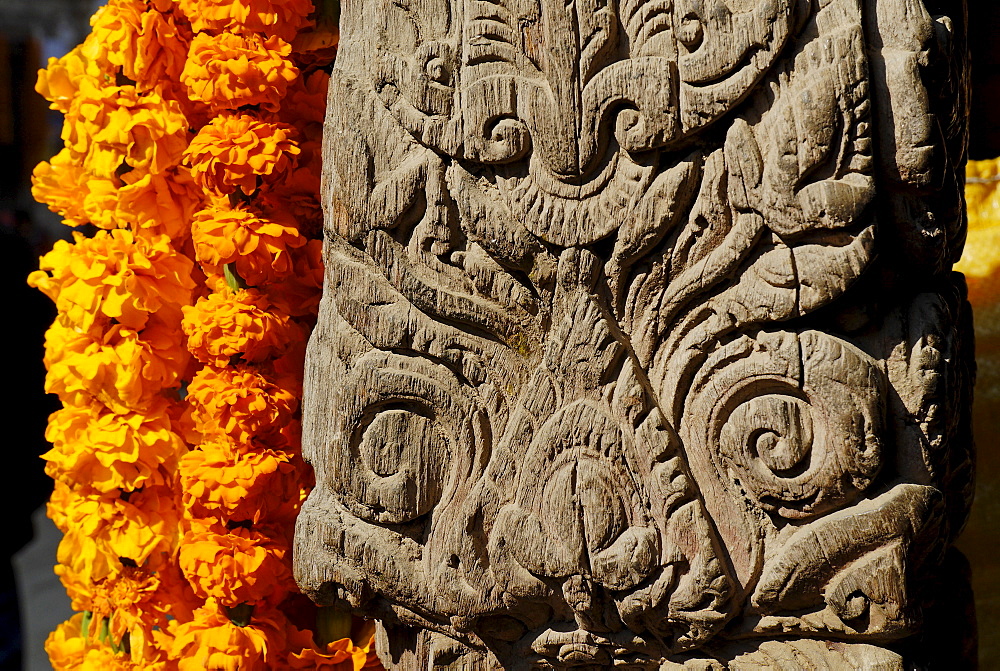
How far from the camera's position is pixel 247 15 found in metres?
1.73

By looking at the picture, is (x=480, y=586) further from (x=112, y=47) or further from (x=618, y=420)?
(x=112, y=47)

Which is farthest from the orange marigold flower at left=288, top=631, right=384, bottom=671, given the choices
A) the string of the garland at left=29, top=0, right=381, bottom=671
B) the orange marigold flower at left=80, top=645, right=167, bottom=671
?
the orange marigold flower at left=80, top=645, right=167, bottom=671

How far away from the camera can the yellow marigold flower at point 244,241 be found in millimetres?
1741

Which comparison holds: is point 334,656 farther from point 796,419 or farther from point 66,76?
point 66,76

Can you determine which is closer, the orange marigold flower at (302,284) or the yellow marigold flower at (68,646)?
the orange marigold flower at (302,284)

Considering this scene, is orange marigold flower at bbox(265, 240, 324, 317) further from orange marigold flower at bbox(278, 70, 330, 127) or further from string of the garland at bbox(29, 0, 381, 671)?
orange marigold flower at bbox(278, 70, 330, 127)

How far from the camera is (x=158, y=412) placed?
1858 mm

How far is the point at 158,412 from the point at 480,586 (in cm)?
80

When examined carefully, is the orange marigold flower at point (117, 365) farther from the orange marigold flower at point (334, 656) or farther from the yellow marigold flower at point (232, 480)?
the orange marigold flower at point (334, 656)

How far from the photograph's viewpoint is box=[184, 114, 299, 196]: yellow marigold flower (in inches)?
68.4

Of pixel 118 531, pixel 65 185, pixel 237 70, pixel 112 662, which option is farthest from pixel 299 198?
pixel 112 662

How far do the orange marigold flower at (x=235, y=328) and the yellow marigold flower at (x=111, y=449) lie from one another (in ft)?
0.62

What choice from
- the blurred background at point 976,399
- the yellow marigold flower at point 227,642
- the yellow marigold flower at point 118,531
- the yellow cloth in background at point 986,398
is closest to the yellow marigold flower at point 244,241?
the yellow marigold flower at point 118,531

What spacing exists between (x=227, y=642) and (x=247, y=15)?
1155 mm
